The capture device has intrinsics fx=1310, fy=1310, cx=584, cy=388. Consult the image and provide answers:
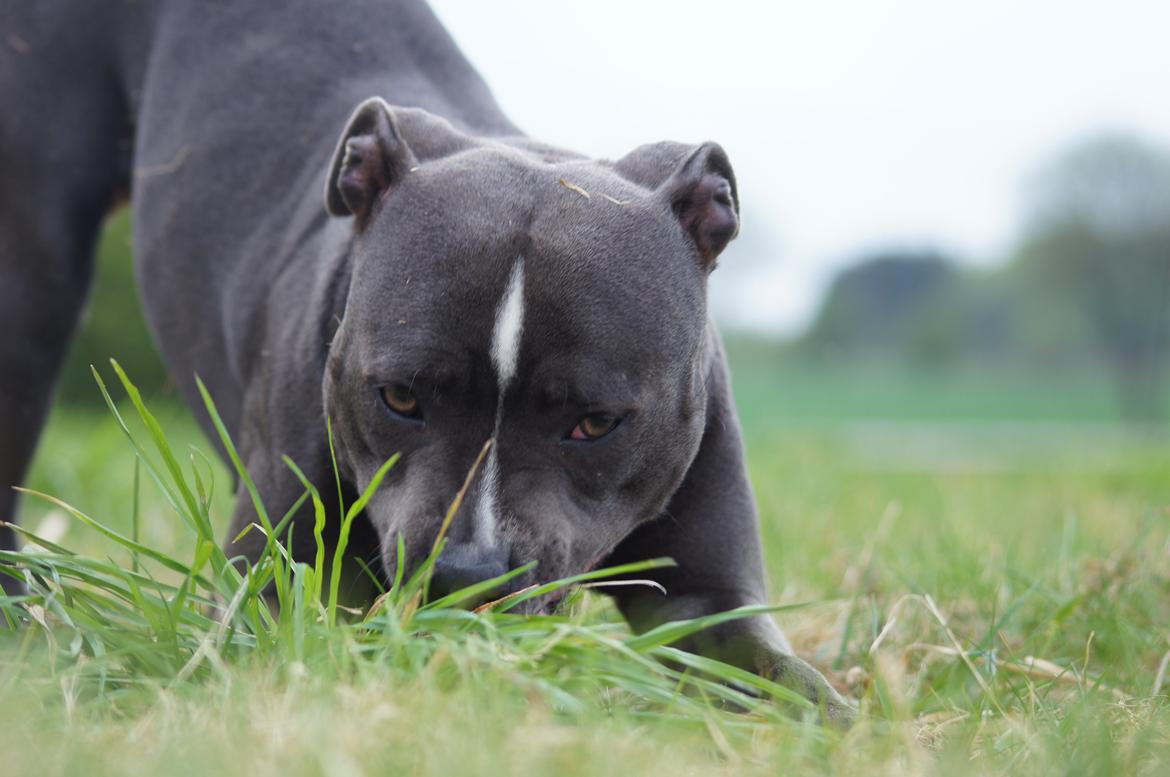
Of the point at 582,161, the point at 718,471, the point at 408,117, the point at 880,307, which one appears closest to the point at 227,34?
the point at 408,117

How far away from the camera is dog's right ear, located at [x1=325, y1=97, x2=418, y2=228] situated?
3.14 metres

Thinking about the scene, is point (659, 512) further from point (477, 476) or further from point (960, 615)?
point (960, 615)

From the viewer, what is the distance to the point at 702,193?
10.4 ft

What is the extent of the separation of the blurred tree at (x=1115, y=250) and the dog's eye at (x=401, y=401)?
27.6m

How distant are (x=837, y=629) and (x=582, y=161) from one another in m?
1.50

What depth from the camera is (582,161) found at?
336 cm

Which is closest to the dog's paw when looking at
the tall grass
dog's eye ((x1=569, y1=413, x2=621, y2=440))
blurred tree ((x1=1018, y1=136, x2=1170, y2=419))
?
the tall grass

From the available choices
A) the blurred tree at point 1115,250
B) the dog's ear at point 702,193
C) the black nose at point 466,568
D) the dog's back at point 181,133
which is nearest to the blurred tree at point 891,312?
the blurred tree at point 1115,250

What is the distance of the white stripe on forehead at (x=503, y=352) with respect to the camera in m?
2.63

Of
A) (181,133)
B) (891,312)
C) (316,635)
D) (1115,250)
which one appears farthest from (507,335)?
(891,312)

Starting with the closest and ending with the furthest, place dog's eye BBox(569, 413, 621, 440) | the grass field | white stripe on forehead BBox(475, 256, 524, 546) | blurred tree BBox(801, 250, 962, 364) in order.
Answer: the grass field < white stripe on forehead BBox(475, 256, 524, 546) < dog's eye BBox(569, 413, 621, 440) < blurred tree BBox(801, 250, 962, 364)

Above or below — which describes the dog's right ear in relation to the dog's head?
above

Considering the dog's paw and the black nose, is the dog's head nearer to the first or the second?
the black nose

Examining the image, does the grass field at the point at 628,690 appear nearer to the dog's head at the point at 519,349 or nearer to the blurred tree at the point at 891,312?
the dog's head at the point at 519,349
